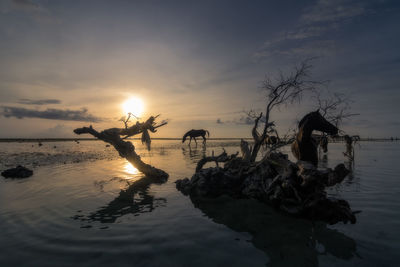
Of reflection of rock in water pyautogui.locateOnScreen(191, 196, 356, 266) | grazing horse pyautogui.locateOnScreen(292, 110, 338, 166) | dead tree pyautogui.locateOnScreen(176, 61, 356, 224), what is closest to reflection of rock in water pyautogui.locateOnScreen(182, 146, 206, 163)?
dead tree pyautogui.locateOnScreen(176, 61, 356, 224)

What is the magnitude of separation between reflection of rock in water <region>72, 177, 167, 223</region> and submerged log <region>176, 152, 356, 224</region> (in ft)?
5.52

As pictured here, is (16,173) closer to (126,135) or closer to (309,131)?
(126,135)

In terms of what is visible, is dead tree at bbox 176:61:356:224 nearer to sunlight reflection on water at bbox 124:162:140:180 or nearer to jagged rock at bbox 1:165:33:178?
sunlight reflection on water at bbox 124:162:140:180

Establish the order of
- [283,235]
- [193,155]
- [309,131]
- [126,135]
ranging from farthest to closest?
[193,155] < [126,135] < [309,131] < [283,235]

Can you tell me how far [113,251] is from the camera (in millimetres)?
4312

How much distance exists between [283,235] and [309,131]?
11.5ft

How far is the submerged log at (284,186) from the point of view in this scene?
16.2 feet

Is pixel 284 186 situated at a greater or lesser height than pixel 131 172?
greater

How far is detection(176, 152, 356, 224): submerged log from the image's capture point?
4.95 m

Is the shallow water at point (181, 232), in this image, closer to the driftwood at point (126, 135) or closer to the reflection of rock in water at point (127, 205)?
the reflection of rock in water at point (127, 205)

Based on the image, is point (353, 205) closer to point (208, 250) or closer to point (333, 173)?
point (333, 173)

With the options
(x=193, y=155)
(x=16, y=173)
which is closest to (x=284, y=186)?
(x=16, y=173)

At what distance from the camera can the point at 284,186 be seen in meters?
5.79

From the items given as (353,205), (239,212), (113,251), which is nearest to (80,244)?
(113,251)
